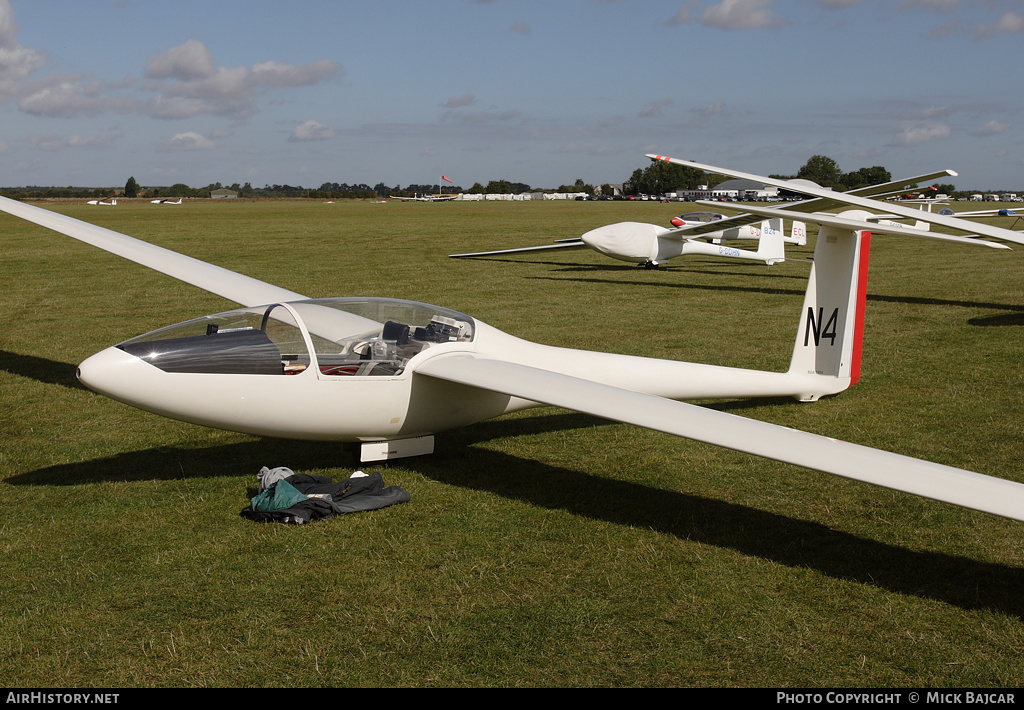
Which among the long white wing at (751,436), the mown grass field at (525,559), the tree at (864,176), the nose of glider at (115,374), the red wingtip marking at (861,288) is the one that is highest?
the tree at (864,176)

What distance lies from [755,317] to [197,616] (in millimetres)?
13863

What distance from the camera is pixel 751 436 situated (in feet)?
17.3

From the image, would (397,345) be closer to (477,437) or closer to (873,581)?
(477,437)

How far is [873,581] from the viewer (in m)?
5.33

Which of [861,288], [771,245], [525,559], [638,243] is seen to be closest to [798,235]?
[771,245]

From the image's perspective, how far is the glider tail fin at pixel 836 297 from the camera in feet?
28.0

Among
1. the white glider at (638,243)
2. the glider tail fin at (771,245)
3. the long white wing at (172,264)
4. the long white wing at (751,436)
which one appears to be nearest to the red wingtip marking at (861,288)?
the long white wing at (751,436)

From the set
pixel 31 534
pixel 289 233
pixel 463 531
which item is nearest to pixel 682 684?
pixel 463 531

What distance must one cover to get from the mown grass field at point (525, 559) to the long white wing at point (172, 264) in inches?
75.1

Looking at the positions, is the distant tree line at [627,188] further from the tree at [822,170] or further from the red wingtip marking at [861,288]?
the red wingtip marking at [861,288]

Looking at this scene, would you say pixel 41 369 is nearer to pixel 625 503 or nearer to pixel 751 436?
pixel 625 503

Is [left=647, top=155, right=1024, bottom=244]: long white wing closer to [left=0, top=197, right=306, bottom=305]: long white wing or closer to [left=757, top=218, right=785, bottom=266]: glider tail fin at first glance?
[left=0, top=197, right=306, bottom=305]: long white wing

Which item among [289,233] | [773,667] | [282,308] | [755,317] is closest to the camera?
[773,667]
